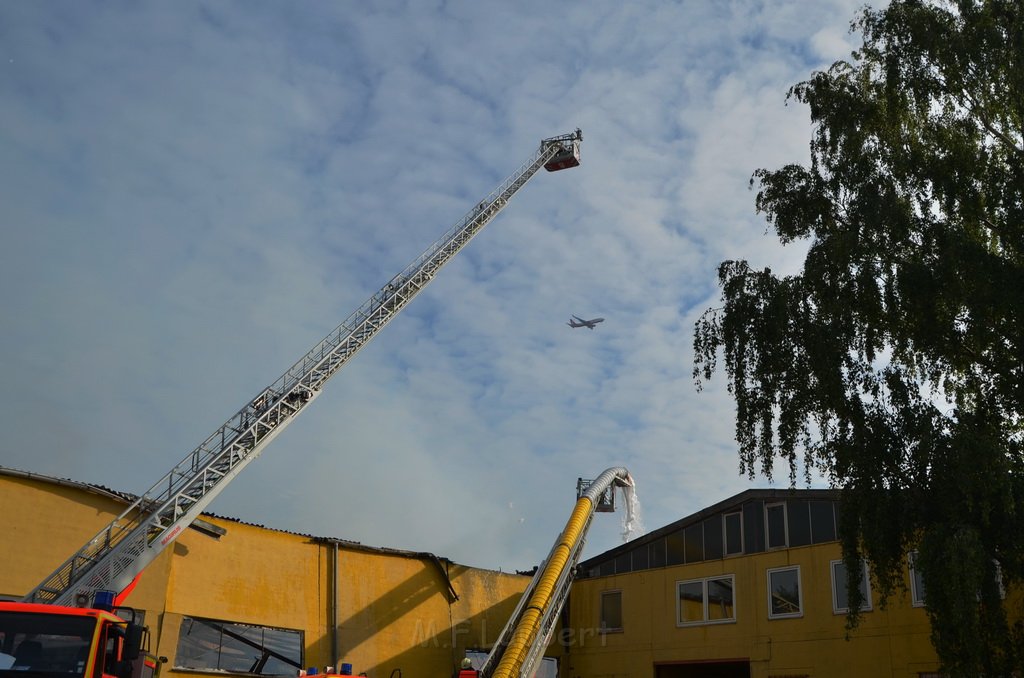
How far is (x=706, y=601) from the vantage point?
90.4 ft

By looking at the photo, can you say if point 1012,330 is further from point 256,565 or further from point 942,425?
point 256,565

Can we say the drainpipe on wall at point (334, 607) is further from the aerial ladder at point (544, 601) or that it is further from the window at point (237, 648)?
the aerial ladder at point (544, 601)

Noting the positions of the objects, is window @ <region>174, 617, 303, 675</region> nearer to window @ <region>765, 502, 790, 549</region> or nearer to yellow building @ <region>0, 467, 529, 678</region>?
yellow building @ <region>0, 467, 529, 678</region>

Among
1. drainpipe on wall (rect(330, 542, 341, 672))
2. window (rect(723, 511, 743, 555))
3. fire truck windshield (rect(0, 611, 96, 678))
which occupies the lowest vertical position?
fire truck windshield (rect(0, 611, 96, 678))

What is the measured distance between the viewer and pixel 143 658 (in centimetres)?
1210

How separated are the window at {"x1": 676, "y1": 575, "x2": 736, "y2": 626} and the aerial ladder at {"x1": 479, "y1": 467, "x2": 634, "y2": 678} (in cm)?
349

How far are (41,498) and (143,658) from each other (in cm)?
1027

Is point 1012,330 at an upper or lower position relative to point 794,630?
upper

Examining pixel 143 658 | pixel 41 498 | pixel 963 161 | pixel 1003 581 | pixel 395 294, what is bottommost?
pixel 143 658

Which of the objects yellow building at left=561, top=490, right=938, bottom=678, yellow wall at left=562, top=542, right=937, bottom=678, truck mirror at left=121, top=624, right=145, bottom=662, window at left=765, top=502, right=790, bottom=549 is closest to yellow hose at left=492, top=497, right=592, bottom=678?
yellow building at left=561, top=490, right=938, bottom=678

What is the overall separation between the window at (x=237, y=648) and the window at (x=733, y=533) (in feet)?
42.5

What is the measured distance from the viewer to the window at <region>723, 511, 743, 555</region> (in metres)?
27.5

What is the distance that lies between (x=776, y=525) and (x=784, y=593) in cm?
Result: 198

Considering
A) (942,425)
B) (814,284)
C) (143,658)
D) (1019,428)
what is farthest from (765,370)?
(143,658)
